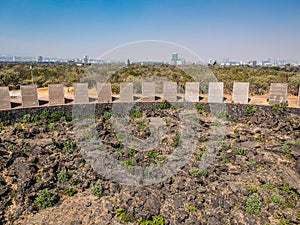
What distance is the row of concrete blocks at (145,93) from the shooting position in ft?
39.3

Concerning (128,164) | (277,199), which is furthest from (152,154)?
(277,199)

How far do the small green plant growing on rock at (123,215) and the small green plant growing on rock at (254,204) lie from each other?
2.93 m

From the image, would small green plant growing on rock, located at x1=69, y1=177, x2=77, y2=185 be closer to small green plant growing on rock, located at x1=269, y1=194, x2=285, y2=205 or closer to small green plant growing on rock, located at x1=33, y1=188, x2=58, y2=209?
small green plant growing on rock, located at x1=33, y1=188, x2=58, y2=209

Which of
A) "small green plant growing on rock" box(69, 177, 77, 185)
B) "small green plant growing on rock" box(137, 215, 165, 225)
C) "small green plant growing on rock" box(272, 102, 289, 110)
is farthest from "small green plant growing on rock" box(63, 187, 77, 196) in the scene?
"small green plant growing on rock" box(272, 102, 289, 110)

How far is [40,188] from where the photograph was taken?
745cm

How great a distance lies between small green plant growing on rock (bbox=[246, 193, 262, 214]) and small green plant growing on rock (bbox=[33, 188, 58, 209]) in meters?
5.04

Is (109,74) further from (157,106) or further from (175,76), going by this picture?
(157,106)

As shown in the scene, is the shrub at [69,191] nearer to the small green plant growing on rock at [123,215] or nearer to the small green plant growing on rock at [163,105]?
the small green plant growing on rock at [123,215]

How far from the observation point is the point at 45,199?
7.02 metres

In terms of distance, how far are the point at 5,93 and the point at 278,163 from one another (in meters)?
11.0

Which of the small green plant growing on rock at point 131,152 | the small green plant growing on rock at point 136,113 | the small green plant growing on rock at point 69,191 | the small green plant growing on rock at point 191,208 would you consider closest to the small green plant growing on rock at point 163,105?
the small green plant growing on rock at point 136,113

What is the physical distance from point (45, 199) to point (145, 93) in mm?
7559

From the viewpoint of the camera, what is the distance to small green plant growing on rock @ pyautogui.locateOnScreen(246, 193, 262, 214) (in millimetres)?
6616

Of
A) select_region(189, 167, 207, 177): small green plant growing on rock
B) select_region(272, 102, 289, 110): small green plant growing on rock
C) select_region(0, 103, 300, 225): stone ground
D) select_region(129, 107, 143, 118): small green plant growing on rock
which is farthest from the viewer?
select_region(129, 107, 143, 118): small green plant growing on rock
